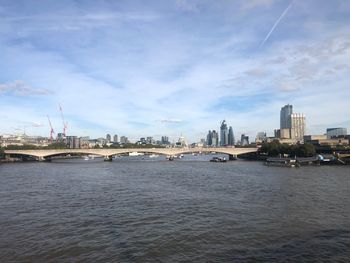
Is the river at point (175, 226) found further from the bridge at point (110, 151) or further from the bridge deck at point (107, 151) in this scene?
the bridge at point (110, 151)

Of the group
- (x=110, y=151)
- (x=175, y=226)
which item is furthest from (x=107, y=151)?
(x=175, y=226)

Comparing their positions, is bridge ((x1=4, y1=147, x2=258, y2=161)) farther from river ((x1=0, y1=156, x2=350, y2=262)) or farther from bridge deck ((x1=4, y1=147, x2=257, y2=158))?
river ((x1=0, y1=156, x2=350, y2=262))

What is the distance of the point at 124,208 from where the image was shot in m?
30.0

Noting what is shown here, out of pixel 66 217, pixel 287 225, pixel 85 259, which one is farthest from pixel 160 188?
pixel 85 259

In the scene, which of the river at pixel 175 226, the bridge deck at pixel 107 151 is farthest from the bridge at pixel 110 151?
the river at pixel 175 226

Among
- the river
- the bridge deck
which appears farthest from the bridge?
the river

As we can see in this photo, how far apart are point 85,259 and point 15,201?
19056 millimetres

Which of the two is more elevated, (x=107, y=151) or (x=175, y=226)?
(x=107, y=151)

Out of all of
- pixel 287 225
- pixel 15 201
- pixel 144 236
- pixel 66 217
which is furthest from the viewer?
pixel 15 201

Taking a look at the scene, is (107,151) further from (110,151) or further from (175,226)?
(175,226)

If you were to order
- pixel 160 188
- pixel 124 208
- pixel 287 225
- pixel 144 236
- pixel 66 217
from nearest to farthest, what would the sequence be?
1. pixel 144 236
2. pixel 287 225
3. pixel 66 217
4. pixel 124 208
5. pixel 160 188

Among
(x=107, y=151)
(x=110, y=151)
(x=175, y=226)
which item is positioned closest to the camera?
(x=175, y=226)

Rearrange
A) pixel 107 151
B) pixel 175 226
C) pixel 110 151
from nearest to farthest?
pixel 175 226, pixel 107 151, pixel 110 151

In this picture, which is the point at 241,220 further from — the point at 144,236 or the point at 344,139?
the point at 344,139
